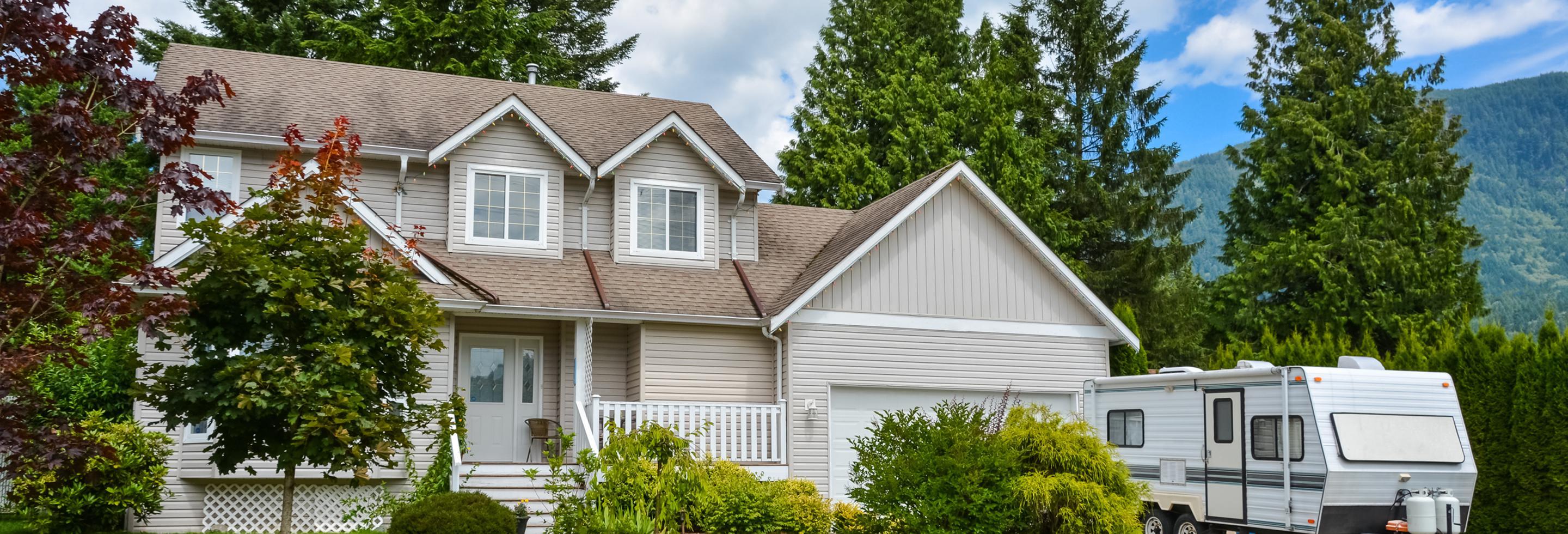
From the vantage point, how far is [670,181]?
19734 millimetres

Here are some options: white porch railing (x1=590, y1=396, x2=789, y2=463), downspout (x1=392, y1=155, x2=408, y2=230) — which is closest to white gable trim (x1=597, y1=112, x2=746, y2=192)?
downspout (x1=392, y1=155, x2=408, y2=230)

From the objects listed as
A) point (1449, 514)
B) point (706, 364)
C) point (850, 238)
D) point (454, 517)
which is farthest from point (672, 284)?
point (1449, 514)

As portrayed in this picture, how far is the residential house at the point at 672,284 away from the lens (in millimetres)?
17922

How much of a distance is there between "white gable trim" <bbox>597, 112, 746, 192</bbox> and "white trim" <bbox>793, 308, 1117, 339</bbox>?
9.26ft

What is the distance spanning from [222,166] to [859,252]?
9.53 metres

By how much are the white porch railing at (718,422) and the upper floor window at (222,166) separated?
6.30 meters

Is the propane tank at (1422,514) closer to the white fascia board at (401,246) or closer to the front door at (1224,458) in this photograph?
the front door at (1224,458)

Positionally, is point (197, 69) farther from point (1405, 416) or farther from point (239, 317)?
point (1405, 416)

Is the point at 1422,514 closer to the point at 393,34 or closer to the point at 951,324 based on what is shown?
the point at 951,324

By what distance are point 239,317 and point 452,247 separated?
326 inches

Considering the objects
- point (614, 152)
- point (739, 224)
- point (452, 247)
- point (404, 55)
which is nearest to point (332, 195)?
point (452, 247)

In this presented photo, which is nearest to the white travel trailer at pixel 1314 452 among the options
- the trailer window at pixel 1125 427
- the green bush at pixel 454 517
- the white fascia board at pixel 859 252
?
the trailer window at pixel 1125 427

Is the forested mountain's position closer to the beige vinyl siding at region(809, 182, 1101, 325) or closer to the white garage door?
the beige vinyl siding at region(809, 182, 1101, 325)

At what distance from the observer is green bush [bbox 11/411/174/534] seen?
13789 millimetres
